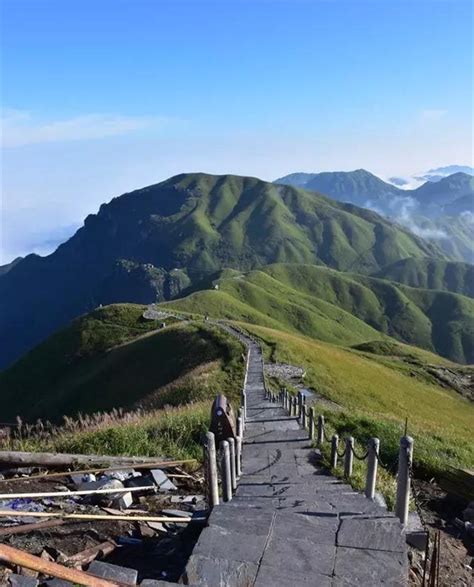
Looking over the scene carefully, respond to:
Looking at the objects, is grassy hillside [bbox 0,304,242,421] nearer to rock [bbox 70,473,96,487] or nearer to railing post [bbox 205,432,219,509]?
rock [bbox 70,473,96,487]

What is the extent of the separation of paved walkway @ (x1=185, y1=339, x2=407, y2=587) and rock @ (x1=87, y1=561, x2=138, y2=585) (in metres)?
0.65

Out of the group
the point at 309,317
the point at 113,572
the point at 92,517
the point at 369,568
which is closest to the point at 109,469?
the point at 92,517

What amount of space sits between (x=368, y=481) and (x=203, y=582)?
4.00 metres

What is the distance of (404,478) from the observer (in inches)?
307

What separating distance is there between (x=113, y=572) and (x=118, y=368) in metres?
54.7

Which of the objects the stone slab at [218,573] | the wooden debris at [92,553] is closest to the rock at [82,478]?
the wooden debris at [92,553]

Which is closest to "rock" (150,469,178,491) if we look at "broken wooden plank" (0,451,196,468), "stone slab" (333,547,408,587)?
"broken wooden plank" (0,451,196,468)

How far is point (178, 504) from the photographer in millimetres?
9164

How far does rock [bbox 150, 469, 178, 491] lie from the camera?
975cm

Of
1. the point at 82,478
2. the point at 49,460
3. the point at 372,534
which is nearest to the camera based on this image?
the point at 372,534

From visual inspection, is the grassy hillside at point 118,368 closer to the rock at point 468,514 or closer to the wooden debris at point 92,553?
the rock at point 468,514

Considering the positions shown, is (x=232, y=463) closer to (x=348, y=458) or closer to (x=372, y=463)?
(x=348, y=458)

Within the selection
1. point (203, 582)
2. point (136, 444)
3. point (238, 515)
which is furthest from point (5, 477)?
point (203, 582)

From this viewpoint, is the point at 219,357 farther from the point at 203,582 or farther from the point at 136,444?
the point at 203,582
